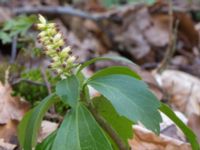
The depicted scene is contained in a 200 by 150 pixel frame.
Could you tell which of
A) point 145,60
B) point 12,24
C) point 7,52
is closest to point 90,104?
point 12,24

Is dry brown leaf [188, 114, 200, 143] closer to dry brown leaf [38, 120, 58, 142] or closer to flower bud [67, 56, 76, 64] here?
dry brown leaf [38, 120, 58, 142]

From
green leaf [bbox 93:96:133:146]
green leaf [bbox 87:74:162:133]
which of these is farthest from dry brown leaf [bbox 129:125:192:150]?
green leaf [bbox 87:74:162:133]

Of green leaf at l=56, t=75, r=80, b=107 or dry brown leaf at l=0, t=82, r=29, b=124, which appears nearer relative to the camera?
green leaf at l=56, t=75, r=80, b=107

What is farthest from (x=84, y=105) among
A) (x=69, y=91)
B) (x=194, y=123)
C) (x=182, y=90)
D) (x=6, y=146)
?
(x=182, y=90)

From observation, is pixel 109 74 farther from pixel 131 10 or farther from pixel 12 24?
pixel 131 10

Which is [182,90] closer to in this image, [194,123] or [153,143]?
[194,123]
